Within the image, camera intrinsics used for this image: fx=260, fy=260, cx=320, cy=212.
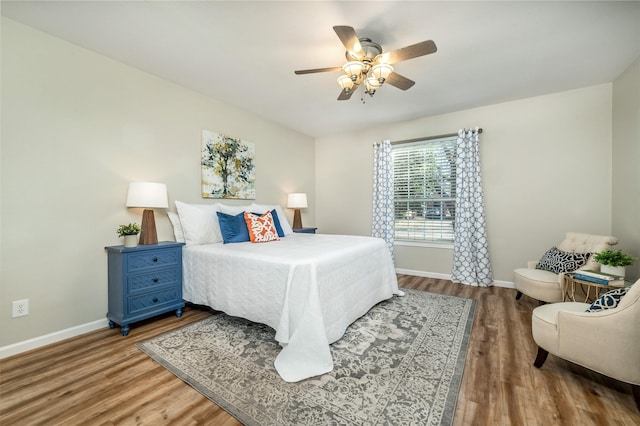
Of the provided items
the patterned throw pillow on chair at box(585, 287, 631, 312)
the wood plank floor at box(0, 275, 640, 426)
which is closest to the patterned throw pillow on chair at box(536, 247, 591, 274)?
the wood plank floor at box(0, 275, 640, 426)

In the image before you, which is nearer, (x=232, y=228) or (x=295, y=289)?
(x=295, y=289)

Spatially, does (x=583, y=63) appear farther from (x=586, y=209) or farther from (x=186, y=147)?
(x=186, y=147)

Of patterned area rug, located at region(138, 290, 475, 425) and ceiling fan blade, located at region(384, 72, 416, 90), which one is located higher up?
ceiling fan blade, located at region(384, 72, 416, 90)

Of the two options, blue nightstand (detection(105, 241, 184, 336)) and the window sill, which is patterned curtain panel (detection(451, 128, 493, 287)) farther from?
blue nightstand (detection(105, 241, 184, 336))

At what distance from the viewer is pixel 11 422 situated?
4.49ft

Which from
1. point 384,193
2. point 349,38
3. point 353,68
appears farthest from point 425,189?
point 349,38

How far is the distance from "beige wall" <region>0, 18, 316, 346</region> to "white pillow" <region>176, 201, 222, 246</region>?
0.26m

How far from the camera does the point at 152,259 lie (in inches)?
98.1

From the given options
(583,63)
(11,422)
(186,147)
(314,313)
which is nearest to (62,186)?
(186,147)

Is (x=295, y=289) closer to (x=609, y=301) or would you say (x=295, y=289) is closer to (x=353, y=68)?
(x=353, y=68)

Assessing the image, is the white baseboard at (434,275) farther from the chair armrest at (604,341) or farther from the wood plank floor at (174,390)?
the chair armrest at (604,341)

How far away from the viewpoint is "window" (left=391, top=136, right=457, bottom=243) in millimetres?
4090

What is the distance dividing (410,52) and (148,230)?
9.22 feet

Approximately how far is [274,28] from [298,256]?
1859 mm
